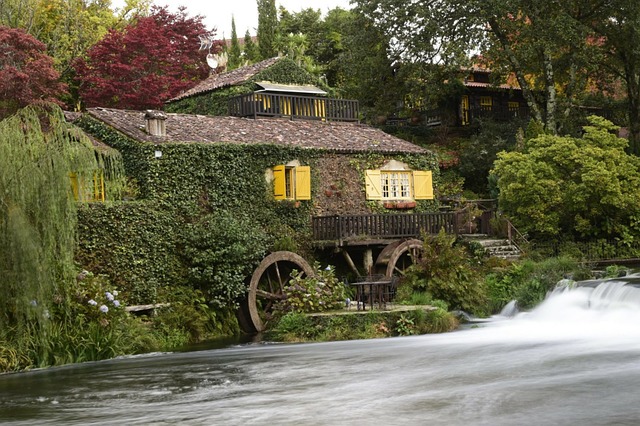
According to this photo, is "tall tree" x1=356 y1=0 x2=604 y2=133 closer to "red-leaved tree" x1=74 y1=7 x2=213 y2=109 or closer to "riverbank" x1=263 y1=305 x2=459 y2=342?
"red-leaved tree" x1=74 y1=7 x2=213 y2=109

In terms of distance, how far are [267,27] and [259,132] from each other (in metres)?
25.5

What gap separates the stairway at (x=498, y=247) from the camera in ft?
98.8

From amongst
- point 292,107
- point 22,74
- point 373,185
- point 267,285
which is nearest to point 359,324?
point 267,285

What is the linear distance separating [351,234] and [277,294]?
2.88 m

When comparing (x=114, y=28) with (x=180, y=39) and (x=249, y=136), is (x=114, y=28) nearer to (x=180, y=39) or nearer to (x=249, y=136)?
(x=180, y=39)

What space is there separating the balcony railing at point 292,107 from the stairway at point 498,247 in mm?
6179

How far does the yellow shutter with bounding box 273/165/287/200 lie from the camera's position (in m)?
27.4

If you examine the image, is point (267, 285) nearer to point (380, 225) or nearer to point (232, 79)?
point (380, 225)

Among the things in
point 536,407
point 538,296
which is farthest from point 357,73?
point 536,407

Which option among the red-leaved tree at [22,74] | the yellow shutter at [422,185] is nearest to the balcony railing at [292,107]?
the yellow shutter at [422,185]

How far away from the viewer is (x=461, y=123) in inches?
1834

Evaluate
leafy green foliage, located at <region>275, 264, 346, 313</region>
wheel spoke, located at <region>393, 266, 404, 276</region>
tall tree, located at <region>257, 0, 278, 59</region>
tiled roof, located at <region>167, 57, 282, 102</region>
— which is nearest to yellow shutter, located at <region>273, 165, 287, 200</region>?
leafy green foliage, located at <region>275, 264, 346, 313</region>

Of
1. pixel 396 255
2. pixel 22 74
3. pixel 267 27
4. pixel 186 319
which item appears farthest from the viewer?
pixel 267 27

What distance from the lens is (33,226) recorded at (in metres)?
18.0
